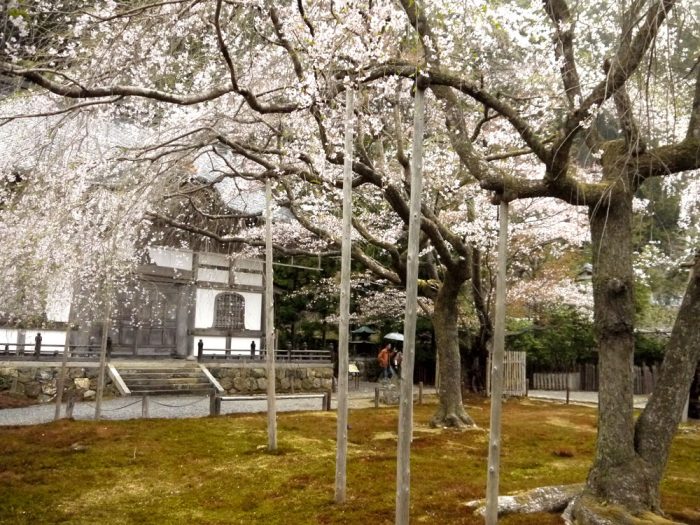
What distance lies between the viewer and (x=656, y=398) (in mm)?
4809

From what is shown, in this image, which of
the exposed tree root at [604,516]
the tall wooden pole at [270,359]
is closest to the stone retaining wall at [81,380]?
the tall wooden pole at [270,359]

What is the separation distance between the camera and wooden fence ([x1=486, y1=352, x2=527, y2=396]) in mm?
16594

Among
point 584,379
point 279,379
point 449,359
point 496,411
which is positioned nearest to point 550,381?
point 584,379

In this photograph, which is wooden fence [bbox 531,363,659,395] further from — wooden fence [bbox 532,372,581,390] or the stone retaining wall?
the stone retaining wall

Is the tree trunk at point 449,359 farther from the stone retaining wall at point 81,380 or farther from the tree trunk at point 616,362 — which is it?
the stone retaining wall at point 81,380

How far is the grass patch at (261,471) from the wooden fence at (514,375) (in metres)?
5.76

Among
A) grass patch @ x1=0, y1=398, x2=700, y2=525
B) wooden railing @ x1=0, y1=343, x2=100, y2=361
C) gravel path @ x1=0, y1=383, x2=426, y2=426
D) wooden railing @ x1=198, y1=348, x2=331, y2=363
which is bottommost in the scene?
gravel path @ x1=0, y1=383, x2=426, y2=426

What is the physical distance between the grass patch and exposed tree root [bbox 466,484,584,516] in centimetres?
17

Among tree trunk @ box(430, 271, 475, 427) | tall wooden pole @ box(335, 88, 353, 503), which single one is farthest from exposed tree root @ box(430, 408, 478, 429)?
tall wooden pole @ box(335, 88, 353, 503)

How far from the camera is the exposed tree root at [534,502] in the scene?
505 cm

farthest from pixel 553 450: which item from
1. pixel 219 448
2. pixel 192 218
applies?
pixel 192 218

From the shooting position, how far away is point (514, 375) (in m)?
16.8

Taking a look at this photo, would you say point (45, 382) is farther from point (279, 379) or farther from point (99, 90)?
point (99, 90)

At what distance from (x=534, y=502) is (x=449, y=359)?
Result: 5.76m
